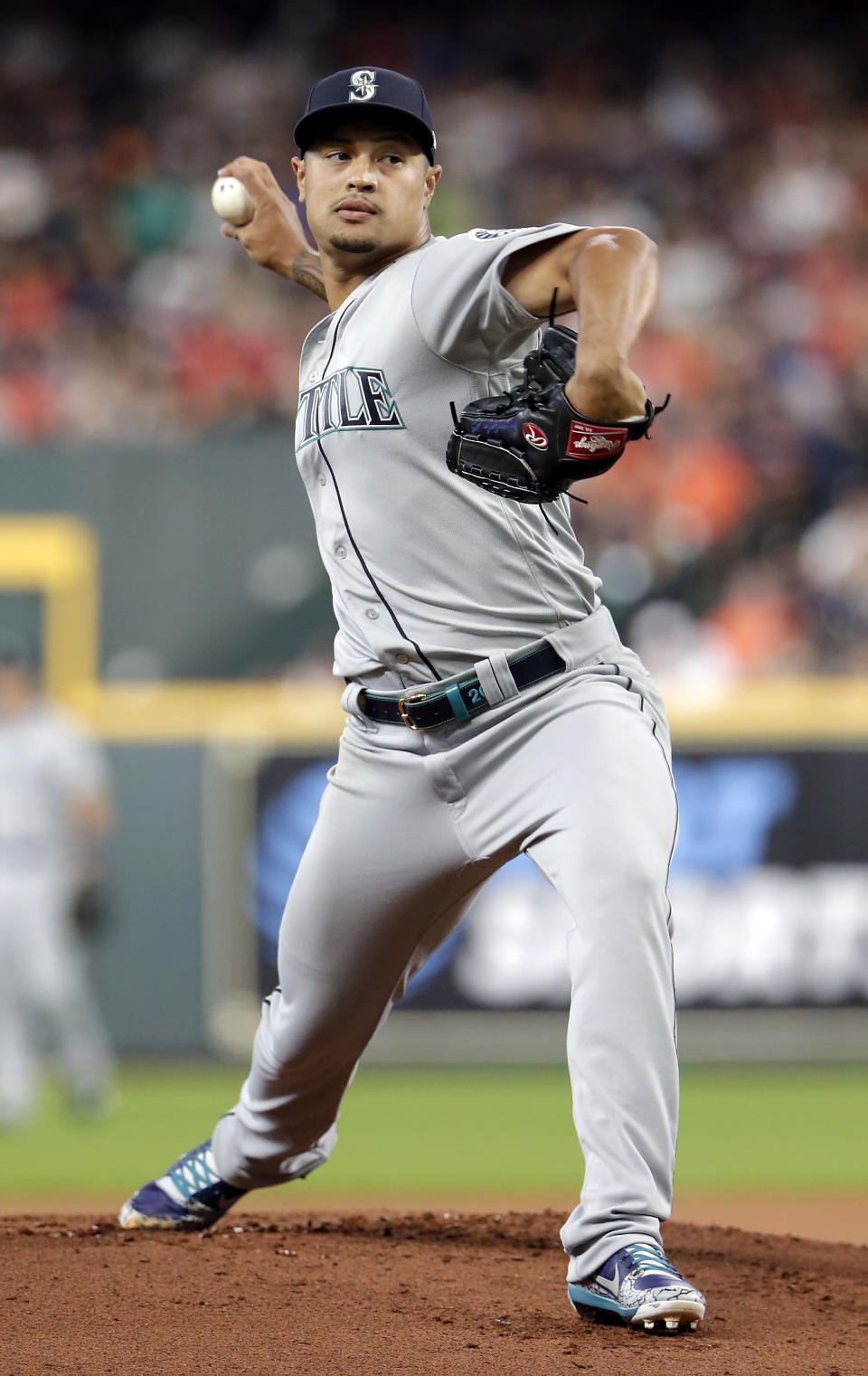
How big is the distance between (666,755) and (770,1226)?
3231 millimetres

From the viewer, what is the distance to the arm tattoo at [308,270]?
374 centimetres

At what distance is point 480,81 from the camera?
13047 millimetres

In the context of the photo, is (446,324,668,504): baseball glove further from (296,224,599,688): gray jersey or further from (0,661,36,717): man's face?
(0,661,36,717): man's face

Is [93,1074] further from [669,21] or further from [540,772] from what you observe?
[669,21]

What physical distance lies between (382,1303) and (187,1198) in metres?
0.77

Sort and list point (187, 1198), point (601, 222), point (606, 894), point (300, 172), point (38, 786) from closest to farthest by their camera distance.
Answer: point (606, 894)
point (300, 172)
point (187, 1198)
point (38, 786)
point (601, 222)

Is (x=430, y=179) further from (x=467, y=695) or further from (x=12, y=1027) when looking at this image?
(x=12, y=1027)

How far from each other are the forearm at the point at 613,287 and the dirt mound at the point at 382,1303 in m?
1.46

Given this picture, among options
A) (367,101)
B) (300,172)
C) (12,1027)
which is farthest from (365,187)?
(12,1027)

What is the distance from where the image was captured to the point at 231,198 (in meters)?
3.75

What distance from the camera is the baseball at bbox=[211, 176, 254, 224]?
3.75m

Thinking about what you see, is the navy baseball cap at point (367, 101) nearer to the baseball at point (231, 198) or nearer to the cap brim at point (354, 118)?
the cap brim at point (354, 118)

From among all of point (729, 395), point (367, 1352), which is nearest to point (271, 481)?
point (729, 395)

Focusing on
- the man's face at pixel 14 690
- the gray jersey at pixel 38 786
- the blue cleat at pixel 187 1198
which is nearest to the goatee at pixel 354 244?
the blue cleat at pixel 187 1198
